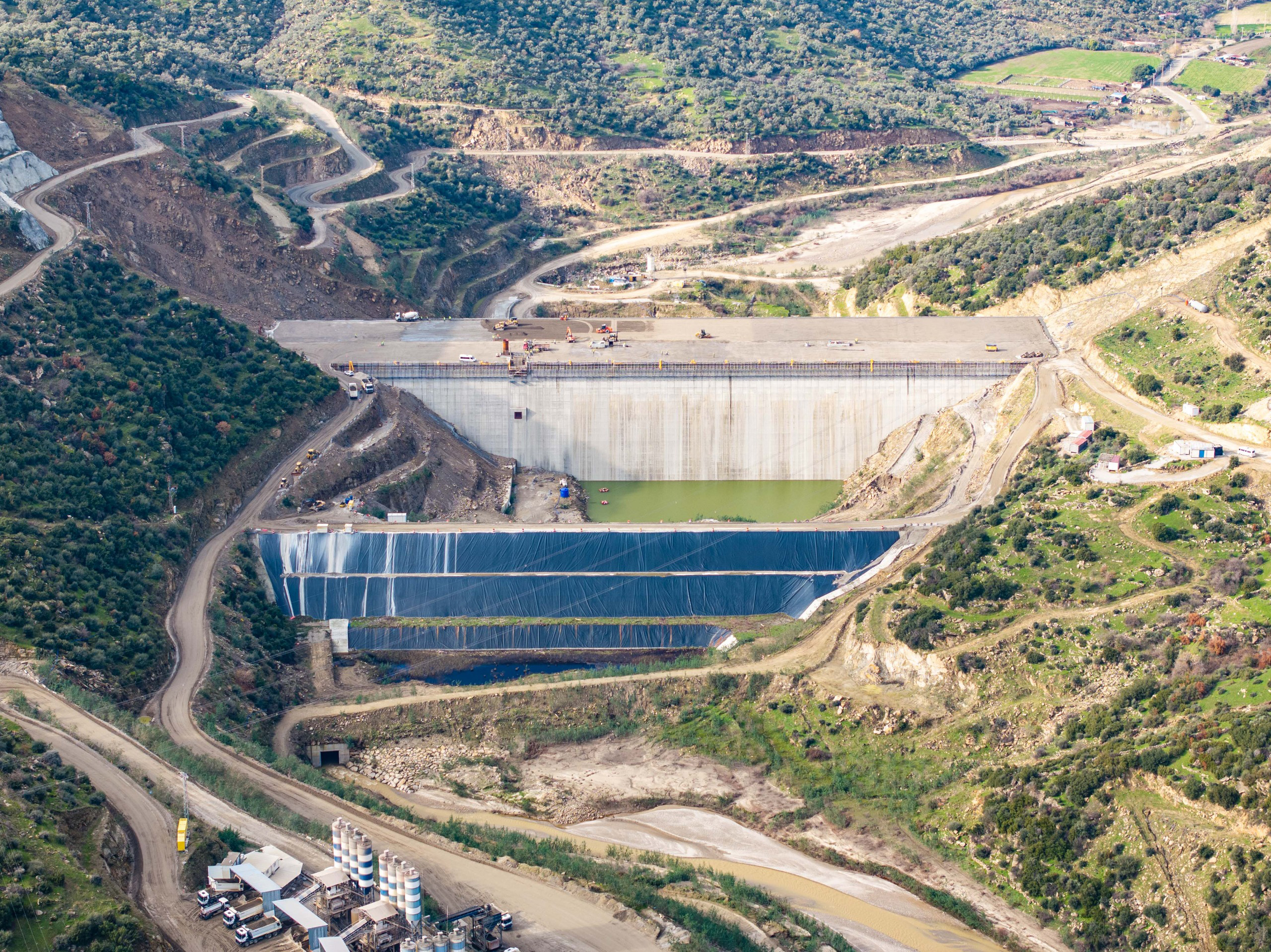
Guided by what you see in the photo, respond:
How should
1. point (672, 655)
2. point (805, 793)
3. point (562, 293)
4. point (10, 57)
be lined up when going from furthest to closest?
1. point (562, 293)
2. point (10, 57)
3. point (672, 655)
4. point (805, 793)

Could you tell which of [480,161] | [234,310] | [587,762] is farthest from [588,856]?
[480,161]

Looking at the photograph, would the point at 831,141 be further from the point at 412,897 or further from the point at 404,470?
the point at 412,897

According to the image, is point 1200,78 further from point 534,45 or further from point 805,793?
point 805,793

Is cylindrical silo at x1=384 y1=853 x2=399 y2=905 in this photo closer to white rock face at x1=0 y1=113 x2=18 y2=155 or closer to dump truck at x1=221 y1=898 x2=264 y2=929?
dump truck at x1=221 y1=898 x2=264 y2=929

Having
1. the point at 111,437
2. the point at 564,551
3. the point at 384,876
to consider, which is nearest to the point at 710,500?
the point at 564,551

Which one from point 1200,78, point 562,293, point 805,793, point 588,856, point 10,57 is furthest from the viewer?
point 1200,78

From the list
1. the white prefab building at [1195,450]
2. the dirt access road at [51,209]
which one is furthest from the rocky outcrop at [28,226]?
the white prefab building at [1195,450]
